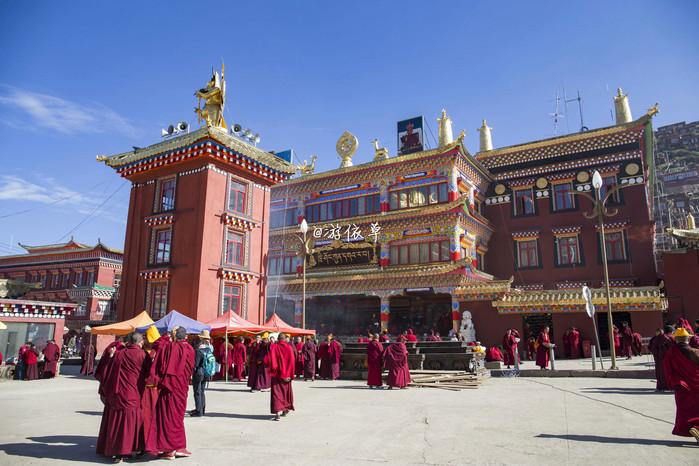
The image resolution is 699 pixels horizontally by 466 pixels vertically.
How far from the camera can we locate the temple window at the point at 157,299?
22.5 meters

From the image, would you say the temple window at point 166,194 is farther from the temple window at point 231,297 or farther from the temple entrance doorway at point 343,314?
the temple entrance doorway at point 343,314

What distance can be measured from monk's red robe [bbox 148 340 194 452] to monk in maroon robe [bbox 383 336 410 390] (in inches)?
335

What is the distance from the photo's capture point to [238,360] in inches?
766

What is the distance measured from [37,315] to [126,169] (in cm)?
793

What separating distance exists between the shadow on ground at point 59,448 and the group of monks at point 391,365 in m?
8.96

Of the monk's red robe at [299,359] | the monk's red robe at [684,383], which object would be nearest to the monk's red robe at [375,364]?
the monk's red robe at [299,359]

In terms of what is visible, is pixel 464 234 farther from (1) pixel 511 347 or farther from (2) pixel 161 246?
(2) pixel 161 246

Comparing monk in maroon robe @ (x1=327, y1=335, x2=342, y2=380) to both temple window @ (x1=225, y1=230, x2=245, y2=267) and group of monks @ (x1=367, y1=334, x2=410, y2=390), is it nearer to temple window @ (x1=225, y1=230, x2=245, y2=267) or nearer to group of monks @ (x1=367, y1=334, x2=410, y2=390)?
group of monks @ (x1=367, y1=334, x2=410, y2=390)

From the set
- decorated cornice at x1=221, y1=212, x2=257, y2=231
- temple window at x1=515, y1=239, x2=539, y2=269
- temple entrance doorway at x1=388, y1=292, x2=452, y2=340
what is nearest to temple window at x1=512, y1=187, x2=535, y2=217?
temple window at x1=515, y1=239, x2=539, y2=269

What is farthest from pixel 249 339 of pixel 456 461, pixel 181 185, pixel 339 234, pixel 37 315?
pixel 456 461

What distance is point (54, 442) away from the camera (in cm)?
741

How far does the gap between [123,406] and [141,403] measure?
0.90 ft

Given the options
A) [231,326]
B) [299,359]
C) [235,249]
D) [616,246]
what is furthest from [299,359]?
[616,246]

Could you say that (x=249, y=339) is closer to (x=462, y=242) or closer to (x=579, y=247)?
(x=462, y=242)
